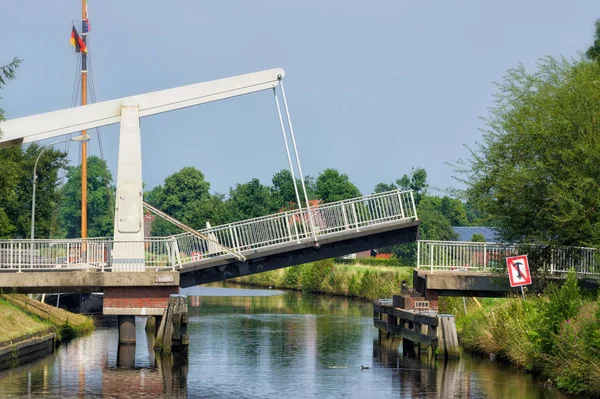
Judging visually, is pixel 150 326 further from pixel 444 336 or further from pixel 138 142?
pixel 444 336

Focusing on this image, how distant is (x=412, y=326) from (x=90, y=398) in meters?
13.4

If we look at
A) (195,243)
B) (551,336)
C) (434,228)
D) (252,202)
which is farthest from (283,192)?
(551,336)

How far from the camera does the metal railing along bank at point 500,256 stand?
106 ft

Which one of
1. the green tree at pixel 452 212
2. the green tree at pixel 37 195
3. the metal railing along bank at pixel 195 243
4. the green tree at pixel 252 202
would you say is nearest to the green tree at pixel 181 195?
the green tree at pixel 452 212

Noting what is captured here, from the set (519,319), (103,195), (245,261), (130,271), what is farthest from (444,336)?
(103,195)

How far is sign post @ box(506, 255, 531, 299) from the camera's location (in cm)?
2903

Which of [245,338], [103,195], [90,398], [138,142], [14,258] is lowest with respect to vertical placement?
[90,398]

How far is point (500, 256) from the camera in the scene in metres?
33.4

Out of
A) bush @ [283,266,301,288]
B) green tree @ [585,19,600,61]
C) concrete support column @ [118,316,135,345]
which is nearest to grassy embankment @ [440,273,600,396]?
concrete support column @ [118,316,135,345]

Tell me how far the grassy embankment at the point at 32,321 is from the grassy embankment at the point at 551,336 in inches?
541

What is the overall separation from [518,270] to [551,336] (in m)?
4.73

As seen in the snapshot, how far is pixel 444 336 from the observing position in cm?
2927

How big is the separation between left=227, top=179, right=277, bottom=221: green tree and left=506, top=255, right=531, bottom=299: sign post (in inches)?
2715

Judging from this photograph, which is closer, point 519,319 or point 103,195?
point 519,319
